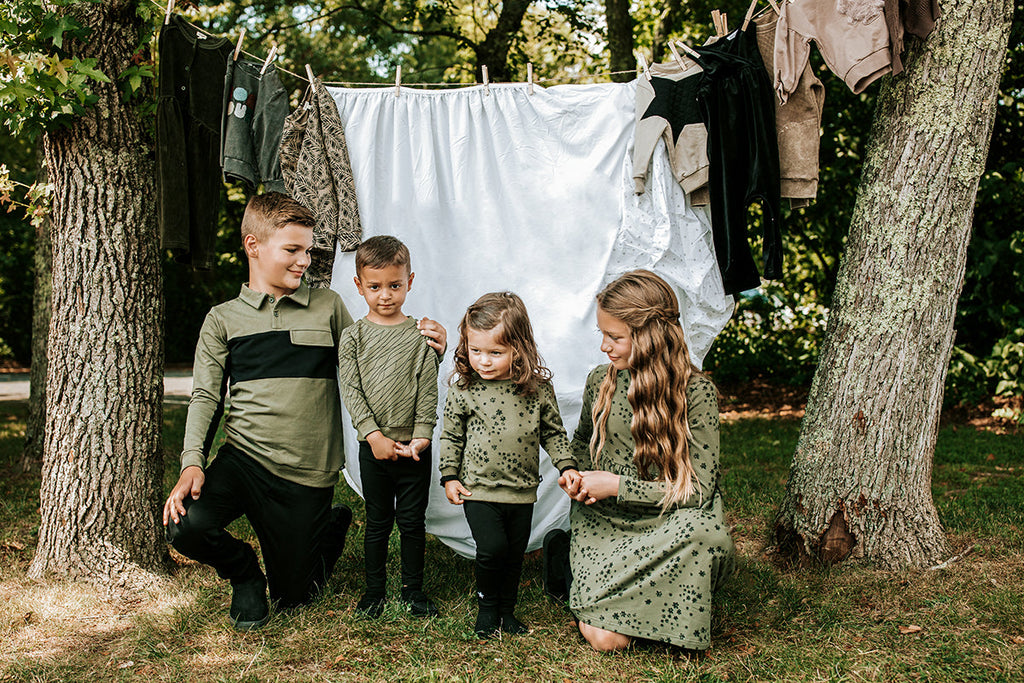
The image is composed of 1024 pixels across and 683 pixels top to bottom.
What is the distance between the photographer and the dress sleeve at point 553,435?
2.62m

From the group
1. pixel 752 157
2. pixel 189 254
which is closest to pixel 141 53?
pixel 189 254

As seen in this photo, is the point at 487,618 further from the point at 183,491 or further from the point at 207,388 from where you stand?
the point at 207,388

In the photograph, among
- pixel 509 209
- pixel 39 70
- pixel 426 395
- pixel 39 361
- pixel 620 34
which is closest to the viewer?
pixel 39 70

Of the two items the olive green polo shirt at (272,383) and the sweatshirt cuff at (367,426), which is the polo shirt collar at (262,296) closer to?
the olive green polo shirt at (272,383)

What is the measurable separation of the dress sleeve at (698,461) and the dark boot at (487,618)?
58 cm

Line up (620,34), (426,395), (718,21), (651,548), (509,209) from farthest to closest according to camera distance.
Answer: (620,34) < (509,209) < (718,21) < (426,395) < (651,548)

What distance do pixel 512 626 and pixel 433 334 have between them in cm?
106

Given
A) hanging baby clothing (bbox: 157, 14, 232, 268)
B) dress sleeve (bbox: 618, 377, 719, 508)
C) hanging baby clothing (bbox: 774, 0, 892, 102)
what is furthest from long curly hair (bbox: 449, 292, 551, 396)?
hanging baby clothing (bbox: 774, 0, 892, 102)

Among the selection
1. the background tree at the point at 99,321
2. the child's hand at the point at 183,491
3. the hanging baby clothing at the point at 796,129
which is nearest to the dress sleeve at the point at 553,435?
the child's hand at the point at 183,491

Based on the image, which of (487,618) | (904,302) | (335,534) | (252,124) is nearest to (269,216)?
(252,124)

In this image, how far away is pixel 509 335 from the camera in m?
2.59

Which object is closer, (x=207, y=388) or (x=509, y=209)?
(x=207, y=388)

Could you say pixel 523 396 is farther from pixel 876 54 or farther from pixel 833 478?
pixel 876 54

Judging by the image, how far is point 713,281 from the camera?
321cm
